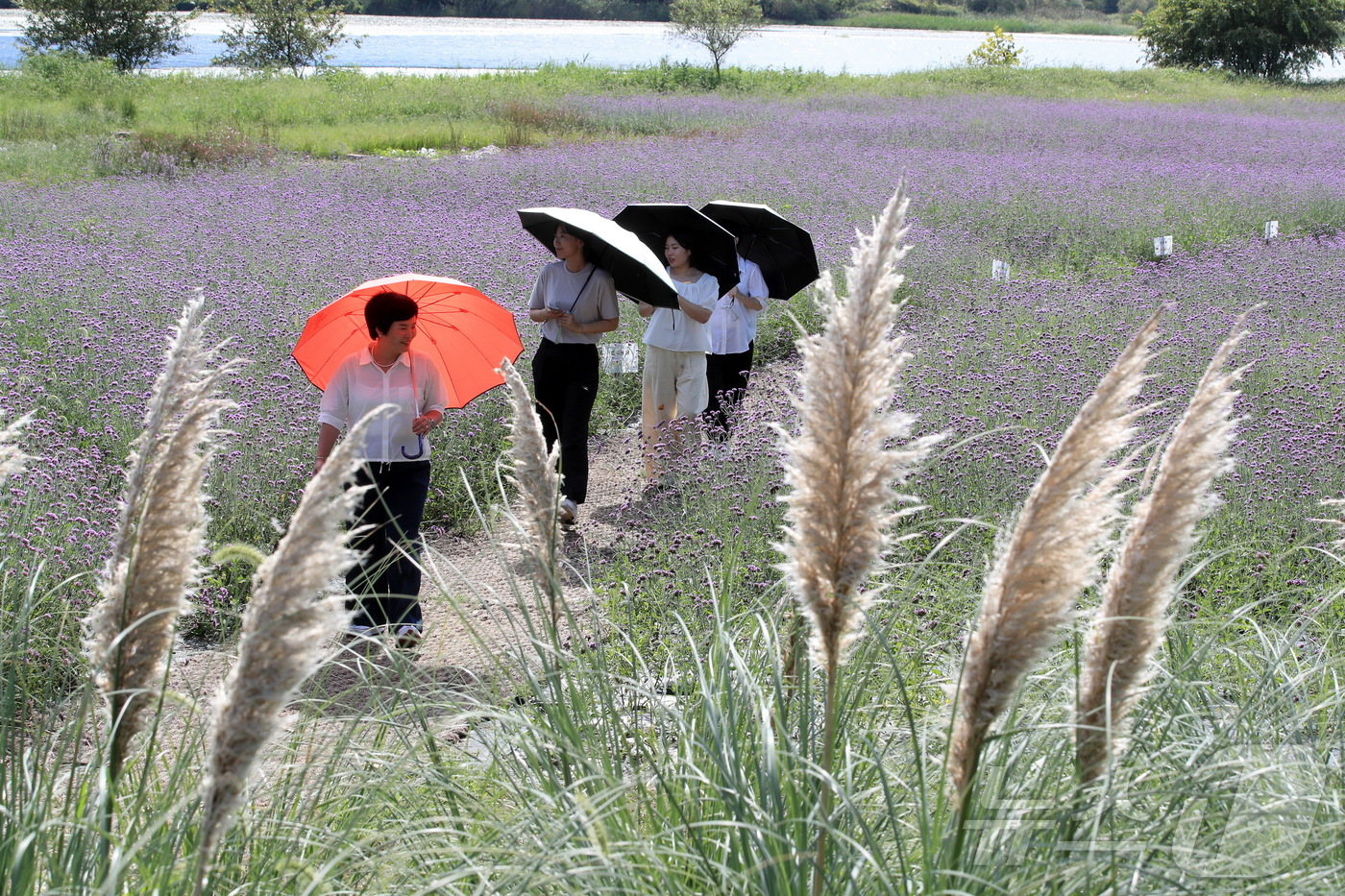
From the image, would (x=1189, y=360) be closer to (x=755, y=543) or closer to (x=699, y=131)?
(x=755, y=543)

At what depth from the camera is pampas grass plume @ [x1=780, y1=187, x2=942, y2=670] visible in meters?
1.49

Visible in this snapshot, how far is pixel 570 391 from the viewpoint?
21.3ft

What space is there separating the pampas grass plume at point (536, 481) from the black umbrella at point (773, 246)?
5.15 meters

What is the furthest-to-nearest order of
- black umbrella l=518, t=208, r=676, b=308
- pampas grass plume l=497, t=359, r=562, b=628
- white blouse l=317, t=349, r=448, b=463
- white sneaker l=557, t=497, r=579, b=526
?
white sneaker l=557, t=497, r=579, b=526, black umbrella l=518, t=208, r=676, b=308, white blouse l=317, t=349, r=448, b=463, pampas grass plume l=497, t=359, r=562, b=628

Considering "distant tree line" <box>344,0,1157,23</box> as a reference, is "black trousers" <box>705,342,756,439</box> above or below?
below

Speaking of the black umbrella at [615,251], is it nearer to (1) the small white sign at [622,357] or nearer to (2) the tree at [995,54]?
(1) the small white sign at [622,357]

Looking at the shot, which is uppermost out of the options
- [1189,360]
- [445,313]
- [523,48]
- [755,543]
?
[523,48]

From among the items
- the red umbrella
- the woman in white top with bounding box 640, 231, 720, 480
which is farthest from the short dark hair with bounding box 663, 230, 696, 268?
the red umbrella

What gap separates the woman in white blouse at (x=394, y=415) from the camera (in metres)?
4.66

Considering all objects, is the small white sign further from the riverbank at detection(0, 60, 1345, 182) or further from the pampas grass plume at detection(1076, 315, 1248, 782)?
the riverbank at detection(0, 60, 1345, 182)

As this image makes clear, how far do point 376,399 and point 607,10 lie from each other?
8481 centimetres

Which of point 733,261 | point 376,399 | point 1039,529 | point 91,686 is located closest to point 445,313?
point 376,399

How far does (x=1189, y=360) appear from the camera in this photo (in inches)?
284

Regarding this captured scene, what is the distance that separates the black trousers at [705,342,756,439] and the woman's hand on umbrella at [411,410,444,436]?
98.8 inches
